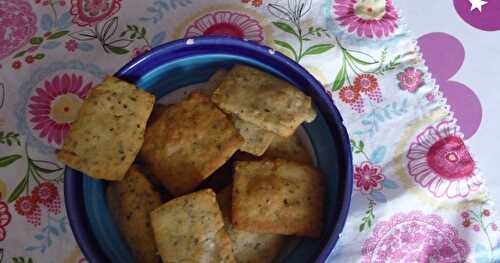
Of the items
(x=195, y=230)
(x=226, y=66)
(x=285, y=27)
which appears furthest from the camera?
(x=285, y=27)

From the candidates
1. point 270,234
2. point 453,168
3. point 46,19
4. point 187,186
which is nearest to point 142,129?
point 187,186

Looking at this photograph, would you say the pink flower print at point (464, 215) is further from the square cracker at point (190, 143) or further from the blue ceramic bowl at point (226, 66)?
the square cracker at point (190, 143)

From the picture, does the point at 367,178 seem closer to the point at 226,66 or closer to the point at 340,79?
the point at 340,79

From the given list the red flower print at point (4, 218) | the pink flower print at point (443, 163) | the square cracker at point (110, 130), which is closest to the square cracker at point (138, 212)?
the square cracker at point (110, 130)

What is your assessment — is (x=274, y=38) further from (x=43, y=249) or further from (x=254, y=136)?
(x=43, y=249)

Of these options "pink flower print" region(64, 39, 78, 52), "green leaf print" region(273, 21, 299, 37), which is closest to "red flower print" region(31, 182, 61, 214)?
"pink flower print" region(64, 39, 78, 52)

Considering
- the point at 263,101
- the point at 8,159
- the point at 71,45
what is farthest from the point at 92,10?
the point at 263,101
